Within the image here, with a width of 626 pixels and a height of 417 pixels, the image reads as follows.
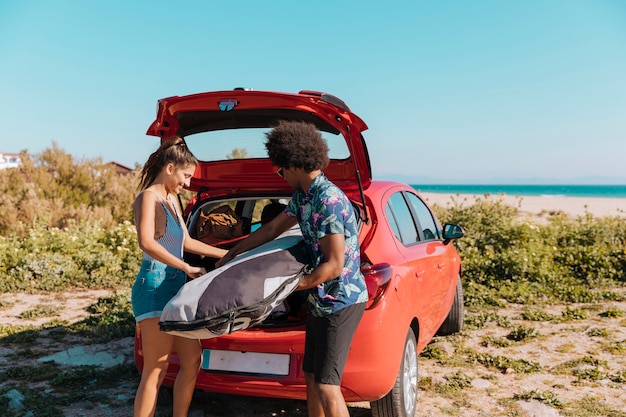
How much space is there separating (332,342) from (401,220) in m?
1.76

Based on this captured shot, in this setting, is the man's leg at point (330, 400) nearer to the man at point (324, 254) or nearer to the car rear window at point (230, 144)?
the man at point (324, 254)

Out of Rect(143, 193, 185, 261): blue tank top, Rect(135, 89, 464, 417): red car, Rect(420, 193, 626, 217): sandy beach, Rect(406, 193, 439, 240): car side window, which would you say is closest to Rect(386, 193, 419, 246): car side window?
Rect(135, 89, 464, 417): red car

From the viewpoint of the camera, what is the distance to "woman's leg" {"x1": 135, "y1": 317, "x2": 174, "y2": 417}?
9.82 ft

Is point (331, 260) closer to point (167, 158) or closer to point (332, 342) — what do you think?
point (332, 342)

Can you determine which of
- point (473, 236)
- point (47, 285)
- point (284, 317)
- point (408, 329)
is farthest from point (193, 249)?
point (473, 236)

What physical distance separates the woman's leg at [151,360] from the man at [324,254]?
33.3 inches

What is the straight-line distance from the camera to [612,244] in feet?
29.8

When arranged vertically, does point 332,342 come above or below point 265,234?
below

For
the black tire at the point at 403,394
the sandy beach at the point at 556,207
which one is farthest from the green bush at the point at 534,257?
the black tire at the point at 403,394

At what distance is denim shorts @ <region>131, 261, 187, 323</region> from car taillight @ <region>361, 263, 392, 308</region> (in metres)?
1.10

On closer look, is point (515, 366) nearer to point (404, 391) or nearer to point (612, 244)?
point (404, 391)

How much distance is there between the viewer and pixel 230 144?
4.34 m

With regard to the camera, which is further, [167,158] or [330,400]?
[167,158]

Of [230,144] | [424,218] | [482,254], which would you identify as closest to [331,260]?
[230,144]
